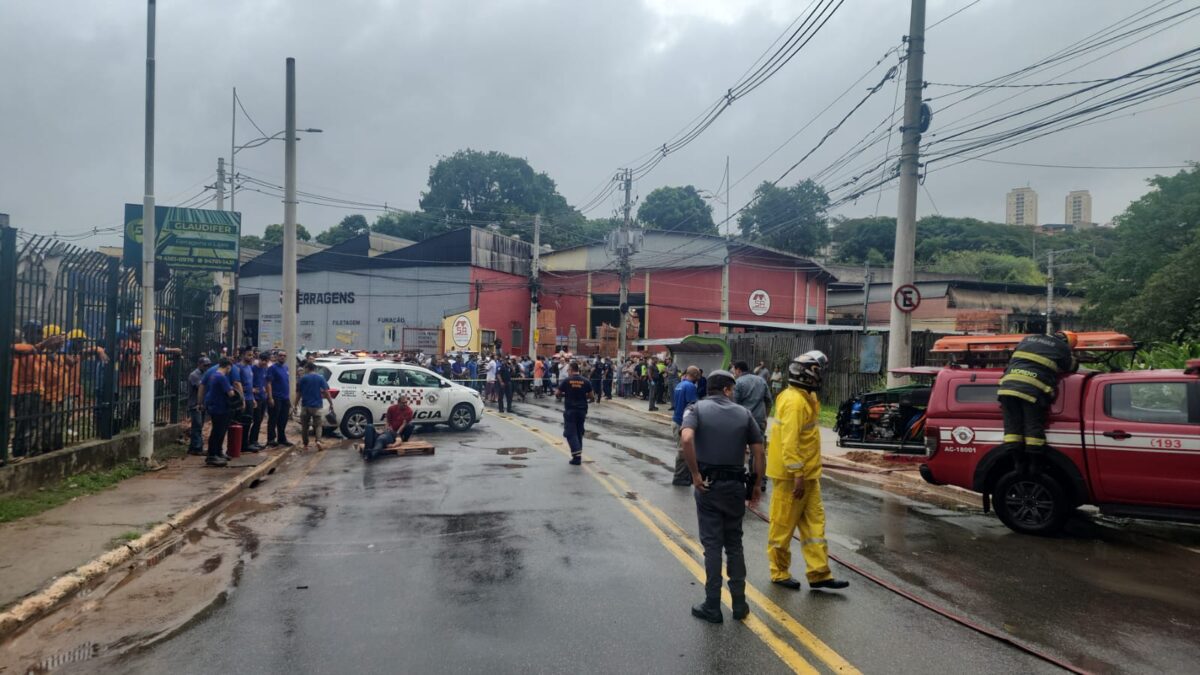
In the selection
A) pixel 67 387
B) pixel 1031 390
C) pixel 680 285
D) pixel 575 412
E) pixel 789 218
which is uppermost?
pixel 789 218

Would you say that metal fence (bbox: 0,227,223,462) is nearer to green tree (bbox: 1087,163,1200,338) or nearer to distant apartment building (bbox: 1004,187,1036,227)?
green tree (bbox: 1087,163,1200,338)

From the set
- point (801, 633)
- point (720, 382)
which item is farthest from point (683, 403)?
point (801, 633)

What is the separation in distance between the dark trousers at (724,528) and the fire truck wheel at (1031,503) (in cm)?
440

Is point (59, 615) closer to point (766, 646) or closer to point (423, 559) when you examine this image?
point (423, 559)

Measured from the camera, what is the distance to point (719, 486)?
5480mm

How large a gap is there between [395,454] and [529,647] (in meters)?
10.1

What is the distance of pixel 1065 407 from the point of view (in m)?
8.20

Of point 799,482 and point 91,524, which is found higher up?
point 799,482

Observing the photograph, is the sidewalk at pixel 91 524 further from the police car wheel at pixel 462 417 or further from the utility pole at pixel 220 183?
the utility pole at pixel 220 183

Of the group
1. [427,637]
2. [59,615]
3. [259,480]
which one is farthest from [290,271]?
[427,637]

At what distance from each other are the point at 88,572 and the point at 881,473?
11012 millimetres

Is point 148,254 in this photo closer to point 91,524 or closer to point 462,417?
point 91,524

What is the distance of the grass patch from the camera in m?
8.43

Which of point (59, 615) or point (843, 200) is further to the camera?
point (843, 200)
